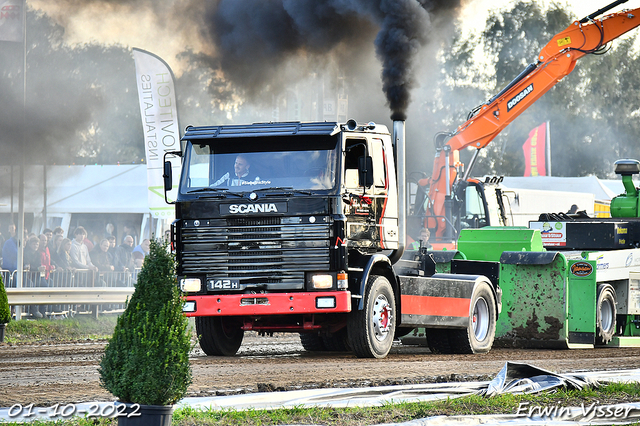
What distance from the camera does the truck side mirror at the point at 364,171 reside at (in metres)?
11.3

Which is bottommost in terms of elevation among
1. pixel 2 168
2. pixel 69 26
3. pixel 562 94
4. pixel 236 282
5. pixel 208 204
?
pixel 236 282

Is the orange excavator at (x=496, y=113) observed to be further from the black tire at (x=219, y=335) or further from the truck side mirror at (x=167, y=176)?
the truck side mirror at (x=167, y=176)

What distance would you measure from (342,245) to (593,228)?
768cm

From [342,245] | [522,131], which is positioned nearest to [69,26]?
[342,245]

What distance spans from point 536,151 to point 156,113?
30.8 meters

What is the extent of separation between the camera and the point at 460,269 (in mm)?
14648

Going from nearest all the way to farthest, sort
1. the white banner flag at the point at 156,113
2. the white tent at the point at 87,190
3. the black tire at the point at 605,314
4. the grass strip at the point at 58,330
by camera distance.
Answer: the black tire at the point at 605,314
the grass strip at the point at 58,330
the white banner flag at the point at 156,113
the white tent at the point at 87,190

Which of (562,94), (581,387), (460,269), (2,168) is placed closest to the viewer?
(581,387)

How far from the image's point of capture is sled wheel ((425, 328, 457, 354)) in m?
13.5

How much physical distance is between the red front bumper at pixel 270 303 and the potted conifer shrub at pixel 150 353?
17.4 feet

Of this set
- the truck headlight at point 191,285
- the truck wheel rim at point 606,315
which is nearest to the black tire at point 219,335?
the truck headlight at point 191,285

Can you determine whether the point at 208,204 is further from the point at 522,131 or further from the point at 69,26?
the point at 522,131

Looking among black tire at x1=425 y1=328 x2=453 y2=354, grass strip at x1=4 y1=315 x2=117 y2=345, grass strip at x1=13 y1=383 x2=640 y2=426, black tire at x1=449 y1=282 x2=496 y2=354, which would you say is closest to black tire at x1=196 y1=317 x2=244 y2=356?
black tire at x1=425 y1=328 x2=453 y2=354

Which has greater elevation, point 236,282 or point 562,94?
point 562,94
